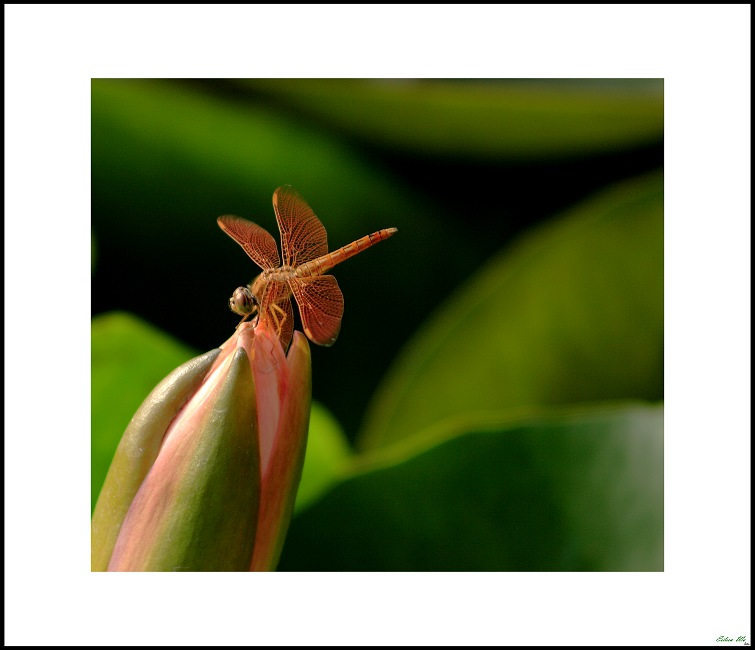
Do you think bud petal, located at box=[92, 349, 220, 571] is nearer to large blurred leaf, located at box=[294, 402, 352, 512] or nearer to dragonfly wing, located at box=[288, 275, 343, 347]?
dragonfly wing, located at box=[288, 275, 343, 347]

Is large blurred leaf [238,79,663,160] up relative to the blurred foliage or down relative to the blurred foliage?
up

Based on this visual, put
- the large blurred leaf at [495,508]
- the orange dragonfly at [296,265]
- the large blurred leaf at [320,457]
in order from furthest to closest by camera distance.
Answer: the large blurred leaf at [320,457] < the large blurred leaf at [495,508] < the orange dragonfly at [296,265]

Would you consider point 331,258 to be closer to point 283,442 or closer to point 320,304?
point 320,304

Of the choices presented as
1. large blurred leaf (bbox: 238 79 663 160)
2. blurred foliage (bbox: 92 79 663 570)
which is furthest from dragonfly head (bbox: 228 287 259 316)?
large blurred leaf (bbox: 238 79 663 160)

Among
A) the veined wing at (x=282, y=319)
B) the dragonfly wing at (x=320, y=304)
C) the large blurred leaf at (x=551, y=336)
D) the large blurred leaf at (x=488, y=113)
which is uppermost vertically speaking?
the large blurred leaf at (x=488, y=113)

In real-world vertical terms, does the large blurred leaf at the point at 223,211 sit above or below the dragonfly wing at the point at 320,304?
above

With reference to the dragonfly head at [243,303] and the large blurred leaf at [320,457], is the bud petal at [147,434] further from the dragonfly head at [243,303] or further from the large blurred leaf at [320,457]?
the large blurred leaf at [320,457]

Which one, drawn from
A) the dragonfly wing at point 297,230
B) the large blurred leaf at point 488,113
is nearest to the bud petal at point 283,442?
the dragonfly wing at point 297,230

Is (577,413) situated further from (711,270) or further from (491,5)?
(491,5)
